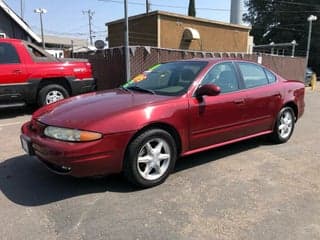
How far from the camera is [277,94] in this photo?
593 centimetres

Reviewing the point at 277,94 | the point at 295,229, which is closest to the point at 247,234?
the point at 295,229

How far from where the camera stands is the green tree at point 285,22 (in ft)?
137

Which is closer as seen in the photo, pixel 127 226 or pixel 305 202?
pixel 127 226

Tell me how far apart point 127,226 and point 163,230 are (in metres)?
0.33

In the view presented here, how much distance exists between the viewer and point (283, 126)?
6.21m

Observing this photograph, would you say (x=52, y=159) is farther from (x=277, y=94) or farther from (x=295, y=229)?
(x=277, y=94)

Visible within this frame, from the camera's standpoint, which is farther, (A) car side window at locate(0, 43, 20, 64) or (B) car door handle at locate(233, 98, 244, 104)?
(A) car side window at locate(0, 43, 20, 64)

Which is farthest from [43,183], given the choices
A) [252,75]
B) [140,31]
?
[140,31]

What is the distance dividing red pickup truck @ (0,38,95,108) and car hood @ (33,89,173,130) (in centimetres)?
445

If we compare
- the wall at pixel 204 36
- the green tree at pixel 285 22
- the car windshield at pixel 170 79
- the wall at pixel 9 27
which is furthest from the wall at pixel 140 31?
the green tree at pixel 285 22

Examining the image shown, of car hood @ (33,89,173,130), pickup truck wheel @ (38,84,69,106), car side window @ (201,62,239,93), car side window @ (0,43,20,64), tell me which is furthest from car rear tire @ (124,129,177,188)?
car side window @ (0,43,20,64)

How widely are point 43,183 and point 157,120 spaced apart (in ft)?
5.03

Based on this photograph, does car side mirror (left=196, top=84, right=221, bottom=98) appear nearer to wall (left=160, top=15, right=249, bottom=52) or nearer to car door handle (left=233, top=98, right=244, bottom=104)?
car door handle (left=233, top=98, right=244, bottom=104)

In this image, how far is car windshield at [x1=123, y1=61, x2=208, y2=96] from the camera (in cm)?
480
